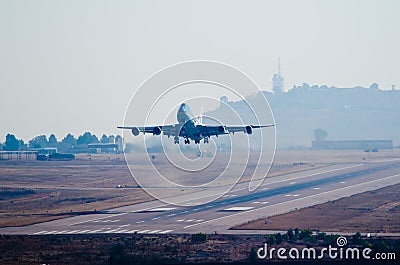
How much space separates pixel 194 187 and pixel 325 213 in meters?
41.5

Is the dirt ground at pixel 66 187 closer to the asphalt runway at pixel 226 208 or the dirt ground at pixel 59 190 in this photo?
the dirt ground at pixel 59 190

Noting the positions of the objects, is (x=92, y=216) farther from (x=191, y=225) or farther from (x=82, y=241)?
(x=82, y=241)

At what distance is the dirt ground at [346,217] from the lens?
83.4 meters

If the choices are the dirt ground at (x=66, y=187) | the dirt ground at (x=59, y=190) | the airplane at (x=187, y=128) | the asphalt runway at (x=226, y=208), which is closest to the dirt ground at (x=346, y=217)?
the dirt ground at (x=66, y=187)

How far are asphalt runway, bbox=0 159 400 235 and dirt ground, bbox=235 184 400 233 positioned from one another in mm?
3429

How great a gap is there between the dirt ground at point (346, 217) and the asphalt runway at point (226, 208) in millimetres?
3429

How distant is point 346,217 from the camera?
92.2 meters

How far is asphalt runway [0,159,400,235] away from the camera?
3378 inches

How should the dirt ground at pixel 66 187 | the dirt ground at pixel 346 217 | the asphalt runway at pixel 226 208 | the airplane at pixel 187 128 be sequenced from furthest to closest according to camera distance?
the dirt ground at pixel 66 187, the airplane at pixel 187 128, the asphalt runway at pixel 226 208, the dirt ground at pixel 346 217

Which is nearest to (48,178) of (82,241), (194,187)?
(194,187)

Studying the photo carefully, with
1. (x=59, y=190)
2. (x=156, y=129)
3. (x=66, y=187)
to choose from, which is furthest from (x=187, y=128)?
(x=66, y=187)

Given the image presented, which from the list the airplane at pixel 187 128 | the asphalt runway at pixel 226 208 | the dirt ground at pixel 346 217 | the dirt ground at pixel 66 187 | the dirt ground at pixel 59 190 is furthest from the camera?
the dirt ground at pixel 66 187

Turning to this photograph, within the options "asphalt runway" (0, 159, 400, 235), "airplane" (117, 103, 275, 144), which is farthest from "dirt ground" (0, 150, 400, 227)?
"airplane" (117, 103, 275, 144)

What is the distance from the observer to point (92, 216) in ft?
321
